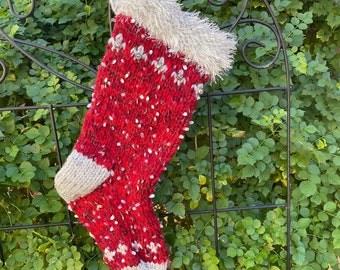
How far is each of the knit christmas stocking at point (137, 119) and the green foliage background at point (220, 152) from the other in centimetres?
15

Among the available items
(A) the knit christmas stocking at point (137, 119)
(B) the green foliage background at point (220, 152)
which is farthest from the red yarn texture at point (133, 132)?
(B) the green foliage background at point (220, 152)

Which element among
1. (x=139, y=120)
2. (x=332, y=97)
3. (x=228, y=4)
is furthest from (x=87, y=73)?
(x=332, y=97)

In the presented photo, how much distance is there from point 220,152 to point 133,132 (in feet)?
0.92

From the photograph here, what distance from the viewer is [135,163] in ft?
3.17

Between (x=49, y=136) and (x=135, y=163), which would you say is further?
(x=49, y=136)

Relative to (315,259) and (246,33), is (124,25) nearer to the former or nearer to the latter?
(246,33)

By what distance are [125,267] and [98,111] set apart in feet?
1.20

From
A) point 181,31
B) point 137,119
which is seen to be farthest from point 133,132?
point 181,31

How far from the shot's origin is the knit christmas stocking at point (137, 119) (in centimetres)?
88

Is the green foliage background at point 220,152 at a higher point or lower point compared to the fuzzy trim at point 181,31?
lower

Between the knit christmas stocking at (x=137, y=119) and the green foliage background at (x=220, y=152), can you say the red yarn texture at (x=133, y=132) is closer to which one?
the knit christmas stocking at (x=137, y=119)

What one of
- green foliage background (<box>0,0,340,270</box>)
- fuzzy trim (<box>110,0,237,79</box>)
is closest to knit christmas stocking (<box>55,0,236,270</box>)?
fuzzy trim (<box>110,0,237,79</box>)

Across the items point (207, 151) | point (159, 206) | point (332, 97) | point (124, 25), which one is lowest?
point (159, 206)

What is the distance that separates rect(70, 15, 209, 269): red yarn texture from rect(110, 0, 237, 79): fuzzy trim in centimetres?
2
